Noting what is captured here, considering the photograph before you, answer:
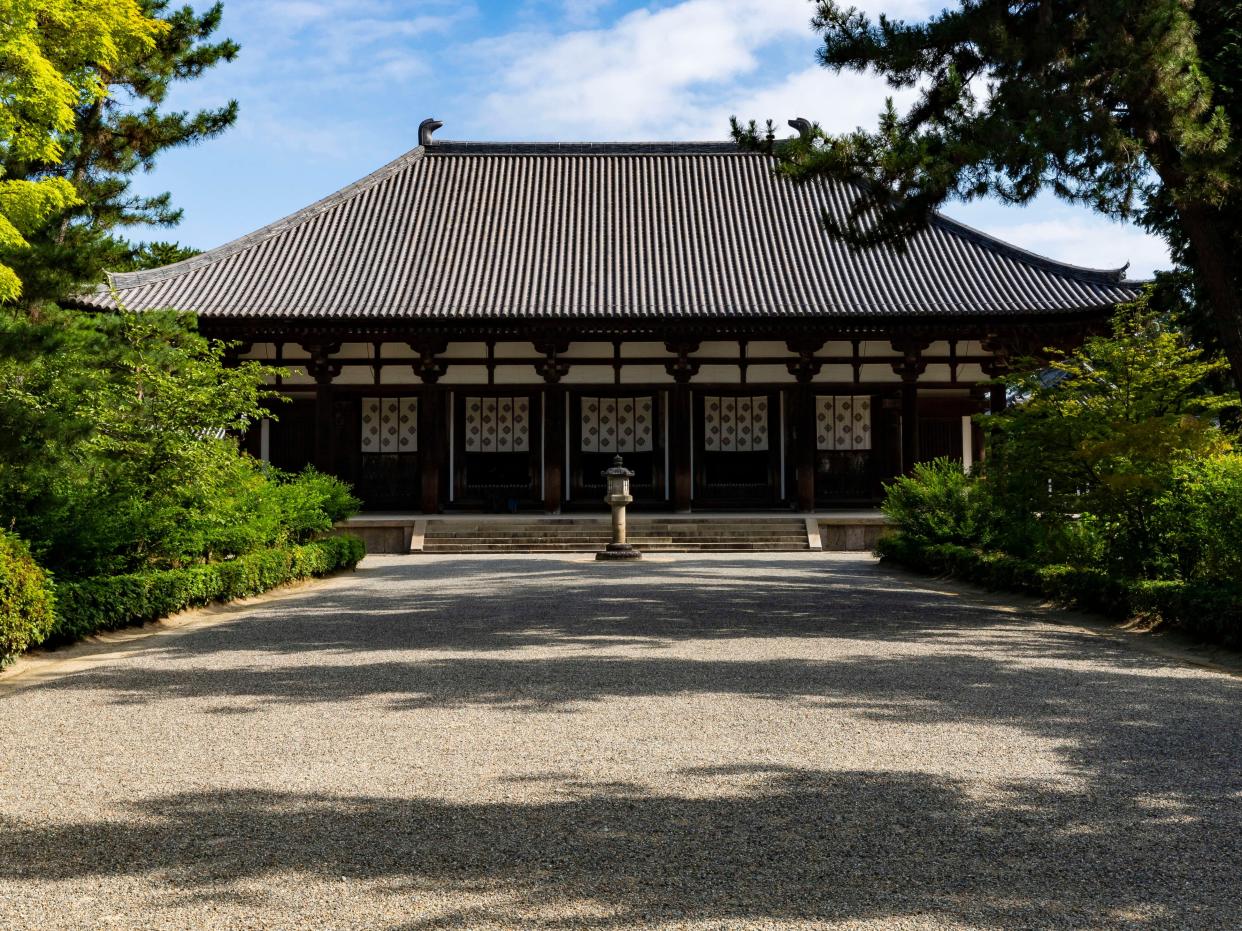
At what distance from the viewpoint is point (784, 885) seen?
11.0 feet

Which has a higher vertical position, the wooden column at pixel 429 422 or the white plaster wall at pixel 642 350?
the white plaster wall at pixel 642 350

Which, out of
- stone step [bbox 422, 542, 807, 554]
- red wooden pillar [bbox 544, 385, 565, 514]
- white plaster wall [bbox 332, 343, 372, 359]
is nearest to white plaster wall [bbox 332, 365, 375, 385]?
white plaster wall [bbox 332, 343, 372, 359]

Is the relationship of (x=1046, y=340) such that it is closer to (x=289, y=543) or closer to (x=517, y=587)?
(x=517, y=587)

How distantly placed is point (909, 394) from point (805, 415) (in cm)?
211

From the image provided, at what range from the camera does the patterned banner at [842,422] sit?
22.7 meters

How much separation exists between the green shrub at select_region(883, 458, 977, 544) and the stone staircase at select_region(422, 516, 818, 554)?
4.19m

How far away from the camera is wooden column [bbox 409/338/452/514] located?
69.7ft

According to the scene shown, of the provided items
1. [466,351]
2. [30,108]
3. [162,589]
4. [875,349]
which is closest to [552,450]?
[466,351]

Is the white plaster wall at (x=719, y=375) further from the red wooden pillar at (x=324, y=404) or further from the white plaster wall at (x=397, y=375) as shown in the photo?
the red wooden pillar at (x=324, y=404)

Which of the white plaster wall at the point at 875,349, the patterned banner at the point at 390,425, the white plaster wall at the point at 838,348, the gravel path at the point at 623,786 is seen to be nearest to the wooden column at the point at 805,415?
the white plaster wall at the point at 838,348

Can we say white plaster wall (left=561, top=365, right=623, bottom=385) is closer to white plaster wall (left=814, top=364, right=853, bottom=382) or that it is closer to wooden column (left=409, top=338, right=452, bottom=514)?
wooden column (left=409, top=338, right=452, bottom=514)

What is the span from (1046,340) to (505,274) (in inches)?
434

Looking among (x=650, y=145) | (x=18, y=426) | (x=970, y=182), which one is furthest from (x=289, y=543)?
(x=650, y=145)

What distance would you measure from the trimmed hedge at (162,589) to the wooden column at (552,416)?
7.48 metres
